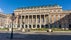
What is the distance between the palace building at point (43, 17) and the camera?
96.5 meters

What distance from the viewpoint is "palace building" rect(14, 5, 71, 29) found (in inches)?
3799

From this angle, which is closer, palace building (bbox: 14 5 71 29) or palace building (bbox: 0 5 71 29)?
palace building (bbox: 14 5 71 29)

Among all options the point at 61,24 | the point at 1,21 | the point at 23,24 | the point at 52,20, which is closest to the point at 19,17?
the point at 23,24

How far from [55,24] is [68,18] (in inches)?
394

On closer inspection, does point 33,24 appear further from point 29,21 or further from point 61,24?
point 61,24

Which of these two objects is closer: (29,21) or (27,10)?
(29,21)

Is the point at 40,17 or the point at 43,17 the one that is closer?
the point at 40,17

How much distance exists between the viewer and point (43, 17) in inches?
4043

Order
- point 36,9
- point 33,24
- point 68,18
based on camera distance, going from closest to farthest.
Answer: point 68,18
point 33,24
point 36,9

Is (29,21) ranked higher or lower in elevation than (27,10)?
lower

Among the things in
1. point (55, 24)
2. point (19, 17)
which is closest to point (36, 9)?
point (19, 17)

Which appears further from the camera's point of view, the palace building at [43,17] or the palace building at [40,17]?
the palace building at [40,17]

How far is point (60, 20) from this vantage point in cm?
9719

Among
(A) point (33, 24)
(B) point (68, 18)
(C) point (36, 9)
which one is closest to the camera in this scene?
(B) point (68, 18)
